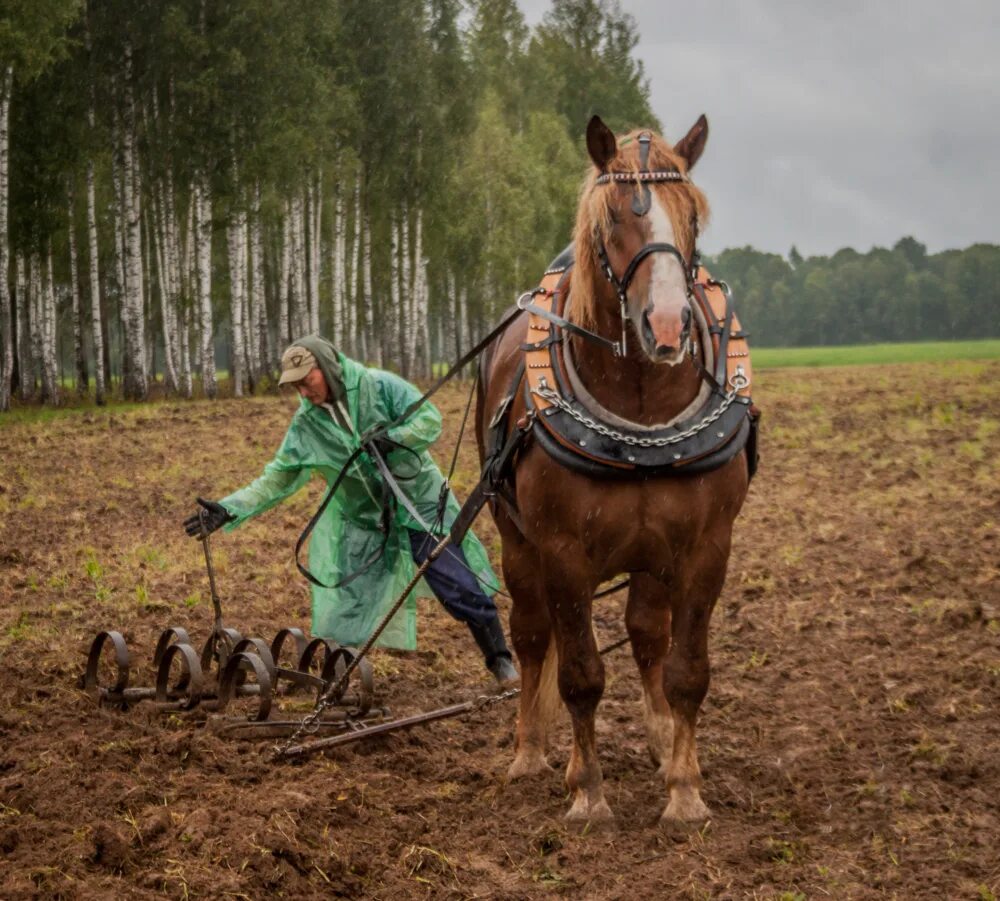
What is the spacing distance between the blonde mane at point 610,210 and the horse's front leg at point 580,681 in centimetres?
93

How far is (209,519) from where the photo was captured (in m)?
6.41

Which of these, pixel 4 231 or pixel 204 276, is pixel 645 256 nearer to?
pixel 4 231

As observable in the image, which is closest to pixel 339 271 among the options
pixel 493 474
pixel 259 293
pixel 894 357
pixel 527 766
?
pixel 259 293

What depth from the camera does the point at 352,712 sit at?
20.3 feet

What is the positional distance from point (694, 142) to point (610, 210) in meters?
0.51

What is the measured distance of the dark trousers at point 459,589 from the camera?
22.7ft

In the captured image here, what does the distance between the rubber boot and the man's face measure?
136cm

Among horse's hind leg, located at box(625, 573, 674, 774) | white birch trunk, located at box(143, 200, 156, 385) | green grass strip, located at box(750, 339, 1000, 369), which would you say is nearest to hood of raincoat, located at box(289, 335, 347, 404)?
horse's hind leg, located at box(625, 573, 674, 774)

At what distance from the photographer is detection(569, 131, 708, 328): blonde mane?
443 centimetres

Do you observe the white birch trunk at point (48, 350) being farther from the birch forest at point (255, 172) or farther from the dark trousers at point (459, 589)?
the dark trousers at point (459, 589)

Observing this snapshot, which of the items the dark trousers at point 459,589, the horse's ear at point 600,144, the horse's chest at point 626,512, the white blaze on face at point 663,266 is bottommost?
the dark trousers at point 459,589

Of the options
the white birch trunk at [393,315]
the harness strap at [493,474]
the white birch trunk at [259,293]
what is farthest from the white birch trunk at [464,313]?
the harness strap at [493,474]

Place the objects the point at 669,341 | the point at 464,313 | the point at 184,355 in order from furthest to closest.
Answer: the point at 464,313 < the point at 184,355 < the point at 669,341

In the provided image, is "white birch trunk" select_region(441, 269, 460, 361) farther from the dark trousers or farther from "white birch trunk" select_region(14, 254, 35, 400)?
the dark trousers
